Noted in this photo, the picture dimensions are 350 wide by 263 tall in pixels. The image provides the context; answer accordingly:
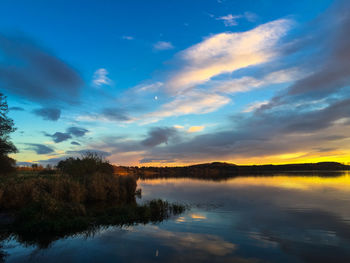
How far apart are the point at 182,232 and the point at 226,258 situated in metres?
4.71

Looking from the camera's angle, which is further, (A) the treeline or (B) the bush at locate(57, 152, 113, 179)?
(B) the bush at locate(57, 152, 113, 179)

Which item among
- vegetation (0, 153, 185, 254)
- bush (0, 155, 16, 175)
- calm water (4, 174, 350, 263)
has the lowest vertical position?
calm water (4, 174, 350, 263)

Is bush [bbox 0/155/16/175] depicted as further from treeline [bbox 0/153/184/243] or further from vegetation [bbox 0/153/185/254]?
vegetation [bbox 0/153/185/254]

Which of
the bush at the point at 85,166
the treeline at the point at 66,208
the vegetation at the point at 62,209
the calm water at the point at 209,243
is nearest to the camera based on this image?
the calm water at the point at 209,243

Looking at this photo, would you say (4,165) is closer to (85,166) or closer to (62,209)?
(85,166)

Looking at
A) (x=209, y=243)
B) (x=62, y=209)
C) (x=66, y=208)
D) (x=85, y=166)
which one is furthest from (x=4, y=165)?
(x=209, y=243)

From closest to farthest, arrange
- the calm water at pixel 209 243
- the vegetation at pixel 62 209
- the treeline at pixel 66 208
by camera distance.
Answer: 1. the calm water at pixel 209 243
2. the vegetation at pixel 62 209
3. the treeline at pixel 66 208

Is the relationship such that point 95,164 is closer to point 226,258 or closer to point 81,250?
point 81,250

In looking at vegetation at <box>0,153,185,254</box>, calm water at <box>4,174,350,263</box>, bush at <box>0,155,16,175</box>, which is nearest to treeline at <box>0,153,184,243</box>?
vegetation at <box>0,153,185,254</box>

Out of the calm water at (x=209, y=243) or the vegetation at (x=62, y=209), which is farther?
the vegetation at (x=62, y=209)

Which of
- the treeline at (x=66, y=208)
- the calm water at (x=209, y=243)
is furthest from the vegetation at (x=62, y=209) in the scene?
the calm water at (x=209, y=243)

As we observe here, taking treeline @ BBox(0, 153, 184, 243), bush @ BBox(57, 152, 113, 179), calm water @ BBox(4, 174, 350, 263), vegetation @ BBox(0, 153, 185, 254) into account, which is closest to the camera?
calm water @ BBox(4, 174, 350, 263)

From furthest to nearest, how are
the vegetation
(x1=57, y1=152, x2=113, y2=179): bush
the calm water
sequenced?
(x1=57, y1=152, x2=113, y2=179): bush
the vegetation
the calm water

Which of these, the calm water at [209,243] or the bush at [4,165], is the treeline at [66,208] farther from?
the bush at [4,165]
